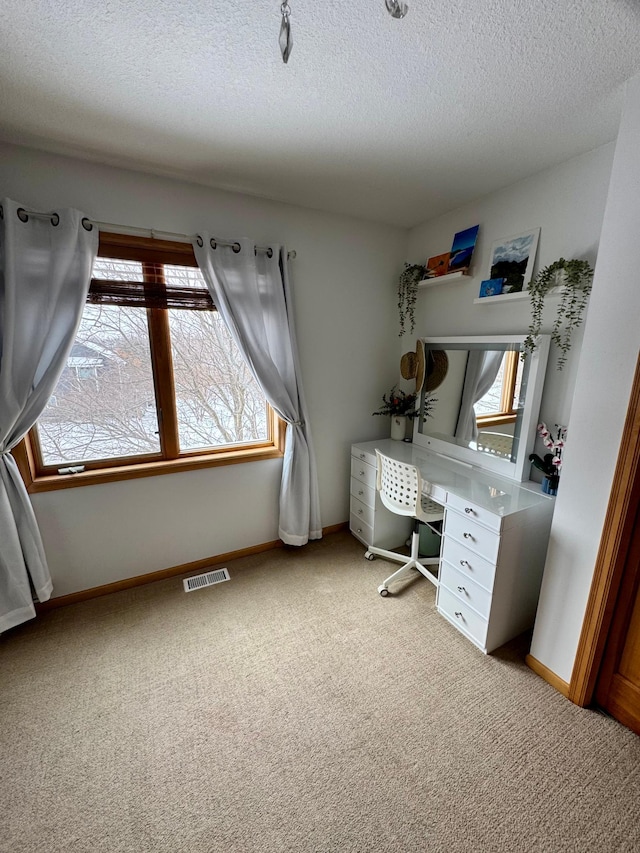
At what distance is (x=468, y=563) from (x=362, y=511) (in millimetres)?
1019

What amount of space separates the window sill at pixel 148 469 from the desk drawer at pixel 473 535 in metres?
1.27

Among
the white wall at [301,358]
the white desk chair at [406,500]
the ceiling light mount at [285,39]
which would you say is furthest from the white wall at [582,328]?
the ceiling light mount at [285,39]

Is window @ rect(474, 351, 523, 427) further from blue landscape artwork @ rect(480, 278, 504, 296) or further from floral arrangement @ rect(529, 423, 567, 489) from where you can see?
blue landscape artwork @ rect(480, 278, 504, 296)

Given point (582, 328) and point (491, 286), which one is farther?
point (491, 286)

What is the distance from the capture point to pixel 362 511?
270 cm

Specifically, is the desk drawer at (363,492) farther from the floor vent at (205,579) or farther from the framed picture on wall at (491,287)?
the framed picture on wall at (491,287)

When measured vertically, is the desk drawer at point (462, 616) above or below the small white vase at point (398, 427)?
below

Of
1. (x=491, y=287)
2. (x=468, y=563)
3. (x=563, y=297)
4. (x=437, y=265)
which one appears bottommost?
(x=468, y=563)

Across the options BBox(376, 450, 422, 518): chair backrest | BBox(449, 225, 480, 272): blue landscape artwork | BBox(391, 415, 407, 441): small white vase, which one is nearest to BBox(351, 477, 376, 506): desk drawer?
BBox(376, 450, 422, 518): chair backrest

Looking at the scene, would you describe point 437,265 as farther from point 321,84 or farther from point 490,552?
point 490,552

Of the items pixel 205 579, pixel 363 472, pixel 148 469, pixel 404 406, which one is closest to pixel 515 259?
pixel 404 406

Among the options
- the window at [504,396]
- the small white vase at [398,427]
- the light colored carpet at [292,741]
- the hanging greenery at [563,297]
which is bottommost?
the light colored carpet at [292,741]

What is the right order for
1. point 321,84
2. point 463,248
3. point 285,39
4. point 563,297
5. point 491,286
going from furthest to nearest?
point 463,248 → point 491,286 → point 563,297 → point 321,84 → point 285,39

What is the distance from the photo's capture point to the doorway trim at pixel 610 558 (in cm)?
124
